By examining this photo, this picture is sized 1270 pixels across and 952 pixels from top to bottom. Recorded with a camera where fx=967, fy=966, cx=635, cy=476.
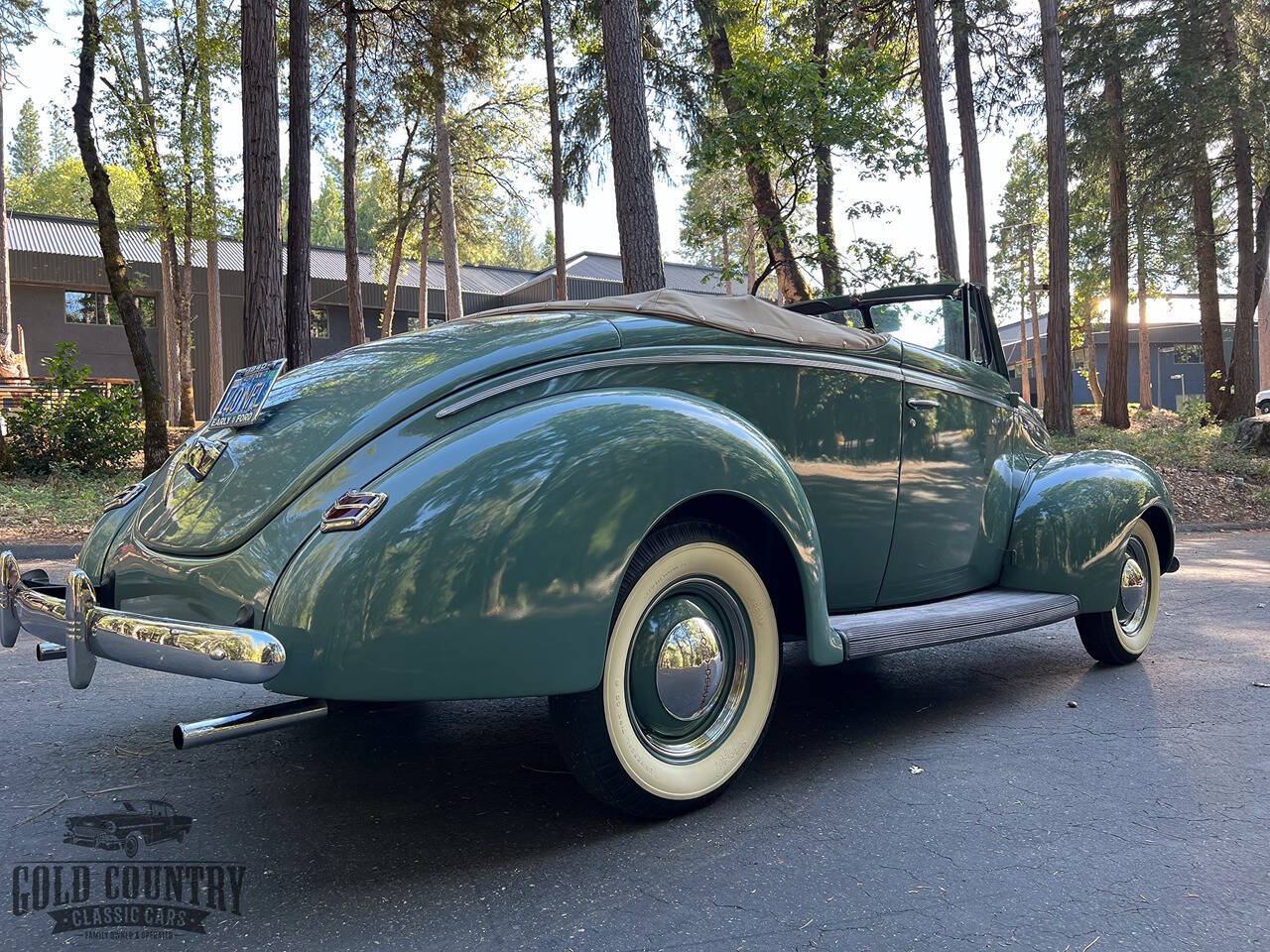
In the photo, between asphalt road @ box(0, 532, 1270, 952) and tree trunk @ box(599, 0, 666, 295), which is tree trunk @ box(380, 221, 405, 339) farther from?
asphalt road @ box(0, 532, 1270, 952)

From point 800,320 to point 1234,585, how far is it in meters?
5.11

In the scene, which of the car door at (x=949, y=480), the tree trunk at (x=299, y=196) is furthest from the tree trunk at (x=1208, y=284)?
the car door at (x=949, y=480)

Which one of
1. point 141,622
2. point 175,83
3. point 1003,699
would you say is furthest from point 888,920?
point 175,83

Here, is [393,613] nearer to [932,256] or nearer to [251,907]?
[251,907]

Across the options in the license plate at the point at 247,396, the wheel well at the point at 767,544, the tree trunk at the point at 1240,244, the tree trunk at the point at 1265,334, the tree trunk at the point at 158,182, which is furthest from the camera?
the tree trunk at the point at 1265,334

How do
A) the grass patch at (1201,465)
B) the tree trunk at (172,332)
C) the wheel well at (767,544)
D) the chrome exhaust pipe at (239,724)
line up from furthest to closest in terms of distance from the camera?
the tree trunk at (172,332) → the grass patch at (1201,465) → the wheel well at (767,544) → the chrome exhaust pipe at (239,724)

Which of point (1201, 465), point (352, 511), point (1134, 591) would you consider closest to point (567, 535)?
point (352, 511)

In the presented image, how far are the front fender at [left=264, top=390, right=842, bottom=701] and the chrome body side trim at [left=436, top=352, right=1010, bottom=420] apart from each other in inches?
4.4

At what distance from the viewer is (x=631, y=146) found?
772 cm

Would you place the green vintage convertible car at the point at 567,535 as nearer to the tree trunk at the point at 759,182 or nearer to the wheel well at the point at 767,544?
the wheel well at the point at 767,544

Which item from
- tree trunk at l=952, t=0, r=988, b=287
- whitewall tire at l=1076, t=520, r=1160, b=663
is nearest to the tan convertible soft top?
whitewall tire at l=1076, t=520, r=1160, b=663

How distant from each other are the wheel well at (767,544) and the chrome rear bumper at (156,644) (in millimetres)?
1127

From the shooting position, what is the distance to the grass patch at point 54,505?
8.93 m

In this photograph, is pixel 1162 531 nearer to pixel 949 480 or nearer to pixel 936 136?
pixel 949 480
